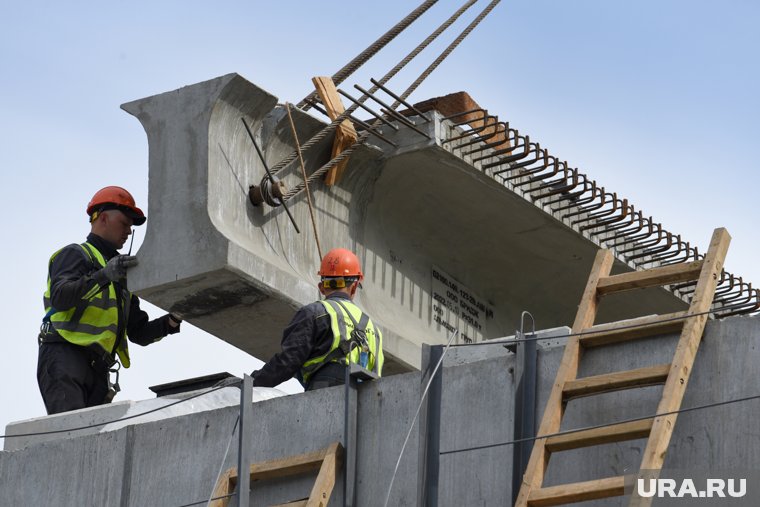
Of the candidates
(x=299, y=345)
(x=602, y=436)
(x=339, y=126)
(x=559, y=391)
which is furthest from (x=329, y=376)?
(x=339, y=126)

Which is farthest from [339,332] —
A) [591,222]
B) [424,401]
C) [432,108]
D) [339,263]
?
[591,222]

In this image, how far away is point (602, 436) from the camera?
8500 mm

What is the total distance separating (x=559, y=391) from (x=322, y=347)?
2416 millimetres

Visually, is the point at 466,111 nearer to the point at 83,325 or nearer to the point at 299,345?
the point at 83,325

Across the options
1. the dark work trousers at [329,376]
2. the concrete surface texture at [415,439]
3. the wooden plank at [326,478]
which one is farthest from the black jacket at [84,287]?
the wooden plank at [326,478]

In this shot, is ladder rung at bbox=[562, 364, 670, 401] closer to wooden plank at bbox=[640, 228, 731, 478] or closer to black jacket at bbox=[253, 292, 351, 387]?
wooden plank at bbox=[640, 228, 731, 478]

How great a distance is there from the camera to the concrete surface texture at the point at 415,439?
28.5 feet

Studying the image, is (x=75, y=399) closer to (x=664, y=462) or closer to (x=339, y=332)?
(x=339, y=332)

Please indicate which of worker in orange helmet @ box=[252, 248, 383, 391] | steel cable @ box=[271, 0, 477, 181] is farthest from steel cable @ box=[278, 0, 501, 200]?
worker in orange helmet @ box=[252, 248, 383, 391]

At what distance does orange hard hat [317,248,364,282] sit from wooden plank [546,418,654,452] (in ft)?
11.1

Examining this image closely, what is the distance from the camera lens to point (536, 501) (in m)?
8.34

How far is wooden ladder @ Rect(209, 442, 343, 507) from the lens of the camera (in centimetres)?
941

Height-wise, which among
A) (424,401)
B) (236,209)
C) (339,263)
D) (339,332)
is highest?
(236,209)

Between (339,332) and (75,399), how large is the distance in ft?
8.30
